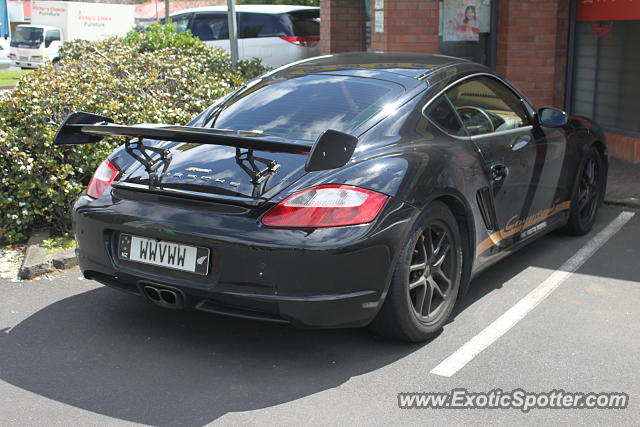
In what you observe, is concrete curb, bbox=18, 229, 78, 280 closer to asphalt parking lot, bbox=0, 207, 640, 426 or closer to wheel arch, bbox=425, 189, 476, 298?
asphalt parking lot, bbox=0, 207, 640, 426

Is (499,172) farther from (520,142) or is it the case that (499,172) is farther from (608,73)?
(608,73)

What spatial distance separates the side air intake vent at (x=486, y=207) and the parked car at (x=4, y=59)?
92.5ft

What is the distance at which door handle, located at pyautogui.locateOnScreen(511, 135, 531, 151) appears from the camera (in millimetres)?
4902

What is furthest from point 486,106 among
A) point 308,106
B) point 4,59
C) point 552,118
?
point 4,59

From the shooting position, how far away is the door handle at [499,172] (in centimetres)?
459

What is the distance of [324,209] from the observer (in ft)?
11.6

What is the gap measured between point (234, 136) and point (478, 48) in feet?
23.4

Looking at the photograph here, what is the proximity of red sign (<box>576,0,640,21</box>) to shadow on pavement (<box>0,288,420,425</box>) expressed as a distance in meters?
6.50

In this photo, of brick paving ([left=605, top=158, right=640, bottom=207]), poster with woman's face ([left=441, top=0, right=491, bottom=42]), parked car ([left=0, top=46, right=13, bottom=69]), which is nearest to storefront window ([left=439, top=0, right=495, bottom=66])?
poster with woman's face ([left=441, top=0, right=491, bottom=42])

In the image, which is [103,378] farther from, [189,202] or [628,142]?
[628,142]

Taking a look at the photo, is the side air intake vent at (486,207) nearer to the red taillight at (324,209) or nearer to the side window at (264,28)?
the red taillight at (324,209)

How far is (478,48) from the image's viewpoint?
32.9ft

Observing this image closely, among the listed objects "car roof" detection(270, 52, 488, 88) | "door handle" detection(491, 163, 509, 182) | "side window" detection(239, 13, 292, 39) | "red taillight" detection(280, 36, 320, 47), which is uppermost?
"side window" detection(239, 13, 292, 39)

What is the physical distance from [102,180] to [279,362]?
1.36m
